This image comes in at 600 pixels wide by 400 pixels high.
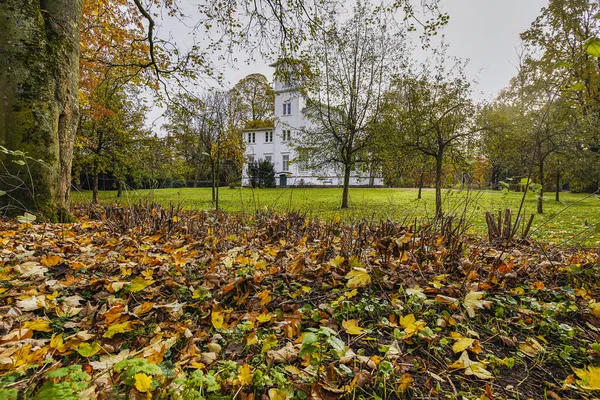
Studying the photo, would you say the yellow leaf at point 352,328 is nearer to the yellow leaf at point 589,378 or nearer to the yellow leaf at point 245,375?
the yellow leaf at point 245,375

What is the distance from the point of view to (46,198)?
4.22 metres

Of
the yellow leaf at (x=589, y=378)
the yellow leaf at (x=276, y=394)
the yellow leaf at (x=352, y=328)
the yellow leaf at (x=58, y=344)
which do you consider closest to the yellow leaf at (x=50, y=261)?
the yellow leaf at (x=58, y=344)

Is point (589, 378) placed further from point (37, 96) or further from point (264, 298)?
point (37, 96)

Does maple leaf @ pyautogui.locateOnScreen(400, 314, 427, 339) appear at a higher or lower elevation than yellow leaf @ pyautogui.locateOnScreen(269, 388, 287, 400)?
higher

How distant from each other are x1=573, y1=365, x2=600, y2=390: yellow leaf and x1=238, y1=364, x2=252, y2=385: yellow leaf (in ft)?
4.84

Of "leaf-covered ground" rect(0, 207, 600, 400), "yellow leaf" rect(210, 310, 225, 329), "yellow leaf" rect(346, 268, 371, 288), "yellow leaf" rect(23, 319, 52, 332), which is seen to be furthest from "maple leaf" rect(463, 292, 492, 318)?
"yellow leaf" rect(23, 319, 52, 332)

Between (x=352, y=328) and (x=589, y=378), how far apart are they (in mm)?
1079

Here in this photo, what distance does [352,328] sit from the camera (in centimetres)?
155

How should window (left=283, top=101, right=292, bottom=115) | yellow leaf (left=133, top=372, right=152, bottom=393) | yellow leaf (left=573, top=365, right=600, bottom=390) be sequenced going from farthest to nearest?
window (left=283, top=101, right=292, bottom=115)
yellow leaf (left=573, top=365, right=600, bottom=390)
yellow leaf (left=133, top=372, right=152, bottom=393)

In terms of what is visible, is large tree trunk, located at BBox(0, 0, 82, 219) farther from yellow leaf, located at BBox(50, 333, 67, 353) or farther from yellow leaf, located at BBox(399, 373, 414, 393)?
yellow leaf, located at BBox(399, 373, 414, 393)

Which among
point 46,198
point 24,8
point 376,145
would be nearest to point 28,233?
point 46,198

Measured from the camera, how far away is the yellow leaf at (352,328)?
1524 millimetres

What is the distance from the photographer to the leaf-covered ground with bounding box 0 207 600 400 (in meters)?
1.19

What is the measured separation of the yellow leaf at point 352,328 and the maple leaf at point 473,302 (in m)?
0.73
